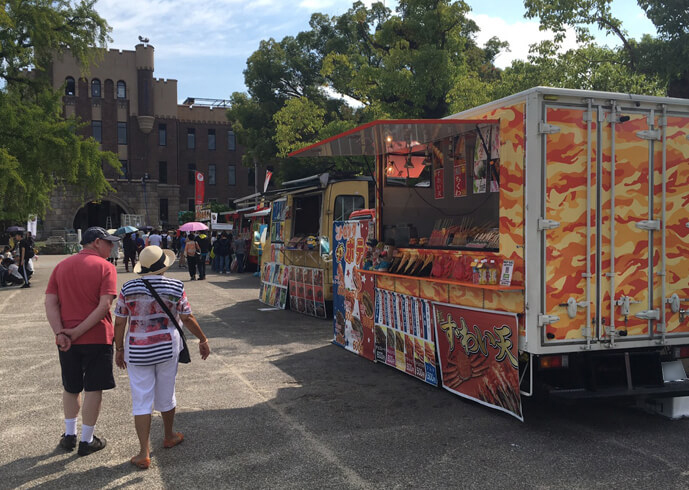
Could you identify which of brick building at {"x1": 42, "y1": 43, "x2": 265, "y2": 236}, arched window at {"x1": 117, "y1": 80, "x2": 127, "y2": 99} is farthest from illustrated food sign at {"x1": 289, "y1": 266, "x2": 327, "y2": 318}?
arched window at {"x1": 117, "y1": 80, "x2": 127, "y2": 99}

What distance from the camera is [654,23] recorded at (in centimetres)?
1573

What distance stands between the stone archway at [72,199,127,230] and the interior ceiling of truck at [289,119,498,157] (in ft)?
164

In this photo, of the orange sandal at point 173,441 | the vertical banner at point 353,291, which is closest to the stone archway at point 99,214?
the vertical banner at point 353,291

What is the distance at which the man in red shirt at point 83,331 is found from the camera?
15.3ft

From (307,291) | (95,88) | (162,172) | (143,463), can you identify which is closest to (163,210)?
(162,172)

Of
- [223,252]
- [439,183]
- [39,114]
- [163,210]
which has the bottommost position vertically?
[223,252]

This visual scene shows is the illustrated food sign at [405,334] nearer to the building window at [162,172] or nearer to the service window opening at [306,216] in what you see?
the service window opening at [306,216]

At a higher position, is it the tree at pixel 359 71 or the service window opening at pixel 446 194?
the tree at pixel 359 71

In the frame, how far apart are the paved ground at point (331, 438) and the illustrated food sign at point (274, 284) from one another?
5215mm

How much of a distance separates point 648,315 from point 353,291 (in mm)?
4004

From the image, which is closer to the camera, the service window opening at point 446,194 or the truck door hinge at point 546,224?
the truck door hinge at point 546,224

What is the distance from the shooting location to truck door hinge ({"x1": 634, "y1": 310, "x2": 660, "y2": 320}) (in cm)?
520

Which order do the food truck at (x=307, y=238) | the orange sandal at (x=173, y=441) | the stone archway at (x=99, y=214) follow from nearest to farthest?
the orange sandal at (x=173, y=441), the food truck at (x=307, y=238), the stone archway at (x=99, y=214)

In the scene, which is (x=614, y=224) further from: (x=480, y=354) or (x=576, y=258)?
(x=480, y=354)
